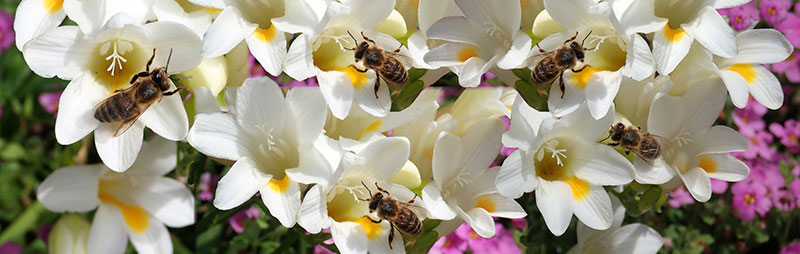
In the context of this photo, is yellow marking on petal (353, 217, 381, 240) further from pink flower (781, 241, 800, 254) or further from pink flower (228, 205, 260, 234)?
pink flower (781, 241, 800, 254)

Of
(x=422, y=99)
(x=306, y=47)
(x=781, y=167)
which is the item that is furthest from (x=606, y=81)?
(x=781, y=167)

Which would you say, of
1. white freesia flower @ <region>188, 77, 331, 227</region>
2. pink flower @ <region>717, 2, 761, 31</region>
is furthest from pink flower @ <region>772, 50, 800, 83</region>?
white freesia flower @ <region>188, 77, 331, 227</region>

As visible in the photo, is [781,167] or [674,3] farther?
[781,167]

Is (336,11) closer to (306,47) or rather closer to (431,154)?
(306,47)

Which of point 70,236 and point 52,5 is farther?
point 70,236

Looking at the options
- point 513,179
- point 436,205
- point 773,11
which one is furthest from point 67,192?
point 773,11

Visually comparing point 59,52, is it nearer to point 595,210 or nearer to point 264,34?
point 264,34

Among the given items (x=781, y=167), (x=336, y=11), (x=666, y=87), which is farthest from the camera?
(x=781, y=167)
